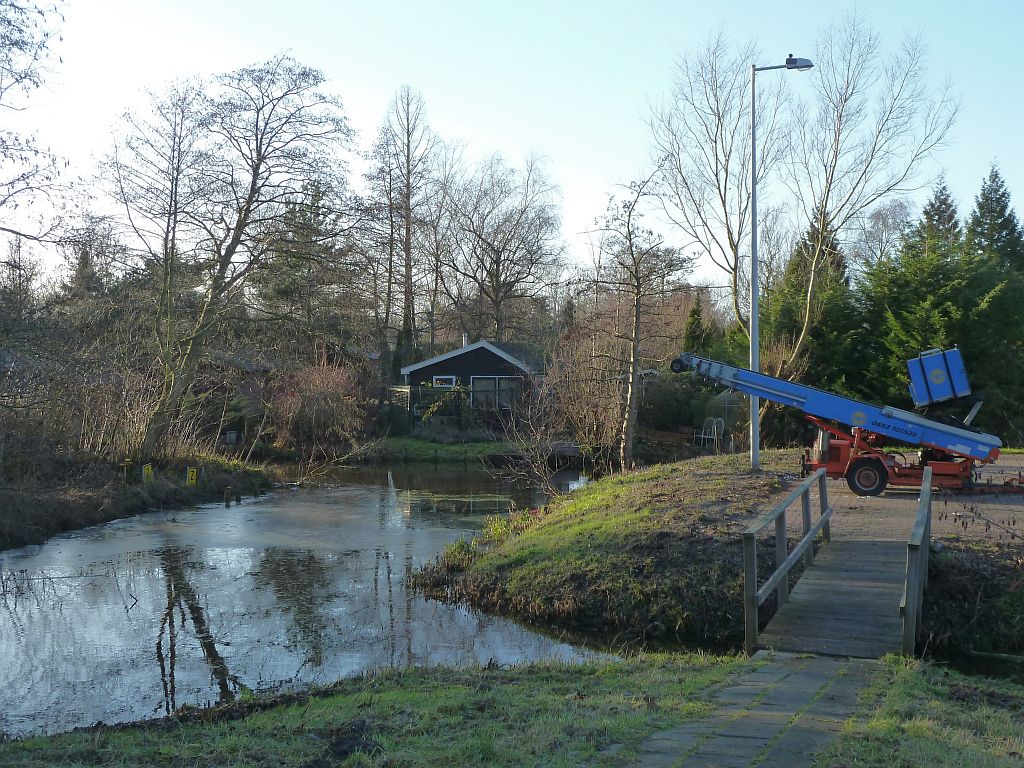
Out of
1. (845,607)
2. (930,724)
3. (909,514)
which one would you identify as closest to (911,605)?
(845,607)

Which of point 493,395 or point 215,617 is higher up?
point 493,395

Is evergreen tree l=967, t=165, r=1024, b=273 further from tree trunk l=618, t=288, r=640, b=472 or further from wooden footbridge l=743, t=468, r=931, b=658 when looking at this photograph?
wooden footbridge l=743, t=468, r=931, b=658

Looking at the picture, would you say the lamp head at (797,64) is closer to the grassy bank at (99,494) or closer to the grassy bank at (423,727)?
the grassy bank at (423,727)

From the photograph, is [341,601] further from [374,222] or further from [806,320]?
[806,320]

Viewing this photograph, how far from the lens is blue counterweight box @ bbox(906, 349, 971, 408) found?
14.8 m

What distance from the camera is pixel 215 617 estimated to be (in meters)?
12.4

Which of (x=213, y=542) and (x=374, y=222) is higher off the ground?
(x=374, y=222)

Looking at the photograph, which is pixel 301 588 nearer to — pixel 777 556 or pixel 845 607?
pixel 777 556

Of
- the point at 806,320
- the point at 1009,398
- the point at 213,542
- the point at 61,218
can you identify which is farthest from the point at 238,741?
the point at 1009,398

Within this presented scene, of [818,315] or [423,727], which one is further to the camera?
[818,315]

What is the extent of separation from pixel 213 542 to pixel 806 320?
59.7 feet

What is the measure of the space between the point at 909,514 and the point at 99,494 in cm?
1759

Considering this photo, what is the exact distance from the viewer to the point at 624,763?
5.03 metres

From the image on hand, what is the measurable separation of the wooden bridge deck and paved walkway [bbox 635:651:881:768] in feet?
1.53
